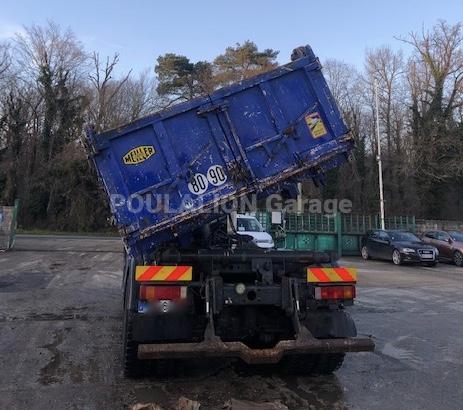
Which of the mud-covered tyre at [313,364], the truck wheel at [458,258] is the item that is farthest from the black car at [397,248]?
the mud-covered tyre at [313,364]

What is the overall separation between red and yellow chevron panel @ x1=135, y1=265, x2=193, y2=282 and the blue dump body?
430 mm

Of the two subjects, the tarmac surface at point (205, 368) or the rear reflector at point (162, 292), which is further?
the rear reflector at point (162, 292)

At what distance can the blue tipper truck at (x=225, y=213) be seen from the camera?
5480mm

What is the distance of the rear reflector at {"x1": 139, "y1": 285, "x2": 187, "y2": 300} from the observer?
5379 millimetres

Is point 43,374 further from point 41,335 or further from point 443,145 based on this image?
point 443,145

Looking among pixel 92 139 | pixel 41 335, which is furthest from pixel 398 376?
pixel 41 335

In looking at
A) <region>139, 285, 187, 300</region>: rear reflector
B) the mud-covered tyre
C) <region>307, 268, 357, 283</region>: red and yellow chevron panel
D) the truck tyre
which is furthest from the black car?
<region>139, 285, 187, 300</region>: rear reflector

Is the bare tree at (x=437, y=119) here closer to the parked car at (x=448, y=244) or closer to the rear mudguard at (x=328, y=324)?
the parked car at (x=448, y=244)

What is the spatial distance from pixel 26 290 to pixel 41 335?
190 inches

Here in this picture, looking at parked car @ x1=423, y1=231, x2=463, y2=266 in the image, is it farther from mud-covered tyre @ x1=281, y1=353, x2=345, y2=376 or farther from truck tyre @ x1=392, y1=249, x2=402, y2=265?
mud-covered tyre @ x1=281, y1=353, x2=345, y2=376

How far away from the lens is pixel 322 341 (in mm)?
5379

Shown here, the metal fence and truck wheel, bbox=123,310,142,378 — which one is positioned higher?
the metal fence

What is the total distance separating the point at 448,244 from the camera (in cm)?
2488

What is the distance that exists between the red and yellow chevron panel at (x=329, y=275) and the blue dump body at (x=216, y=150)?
3.32ft
